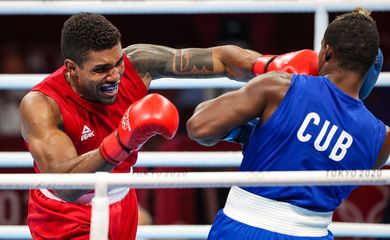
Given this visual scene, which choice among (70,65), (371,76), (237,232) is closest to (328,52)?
(371,76)

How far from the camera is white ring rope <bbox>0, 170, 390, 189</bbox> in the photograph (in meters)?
1.98

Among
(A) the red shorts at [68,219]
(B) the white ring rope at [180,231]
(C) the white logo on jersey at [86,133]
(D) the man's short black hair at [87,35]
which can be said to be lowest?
(B) the white ring rope at [180,231]

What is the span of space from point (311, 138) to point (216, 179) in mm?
427

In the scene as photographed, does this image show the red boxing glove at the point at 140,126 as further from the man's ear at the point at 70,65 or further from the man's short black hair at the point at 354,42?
the man's short black hair at the point at 354,42

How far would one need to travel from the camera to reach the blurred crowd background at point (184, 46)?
4477mm

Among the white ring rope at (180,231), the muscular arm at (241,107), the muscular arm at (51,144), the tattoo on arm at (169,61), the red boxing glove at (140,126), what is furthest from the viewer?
the white ring rope at (180,231)

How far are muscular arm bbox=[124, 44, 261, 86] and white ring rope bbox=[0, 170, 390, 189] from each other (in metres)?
1.02

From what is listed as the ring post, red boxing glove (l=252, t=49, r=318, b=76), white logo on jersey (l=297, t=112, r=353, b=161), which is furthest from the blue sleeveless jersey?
the ring post

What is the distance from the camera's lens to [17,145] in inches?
202

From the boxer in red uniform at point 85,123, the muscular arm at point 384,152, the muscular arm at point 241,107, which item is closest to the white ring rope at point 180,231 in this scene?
the boxer in red uniform at point 85,123

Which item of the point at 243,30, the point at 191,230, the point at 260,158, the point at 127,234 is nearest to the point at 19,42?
the point at 243,30

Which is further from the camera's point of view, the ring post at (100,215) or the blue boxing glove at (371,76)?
the blue boxing glove at (371,76)

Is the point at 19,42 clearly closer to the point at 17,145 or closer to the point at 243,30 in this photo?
the point at 17,145

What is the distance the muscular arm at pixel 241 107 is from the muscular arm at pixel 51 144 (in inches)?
14.2
